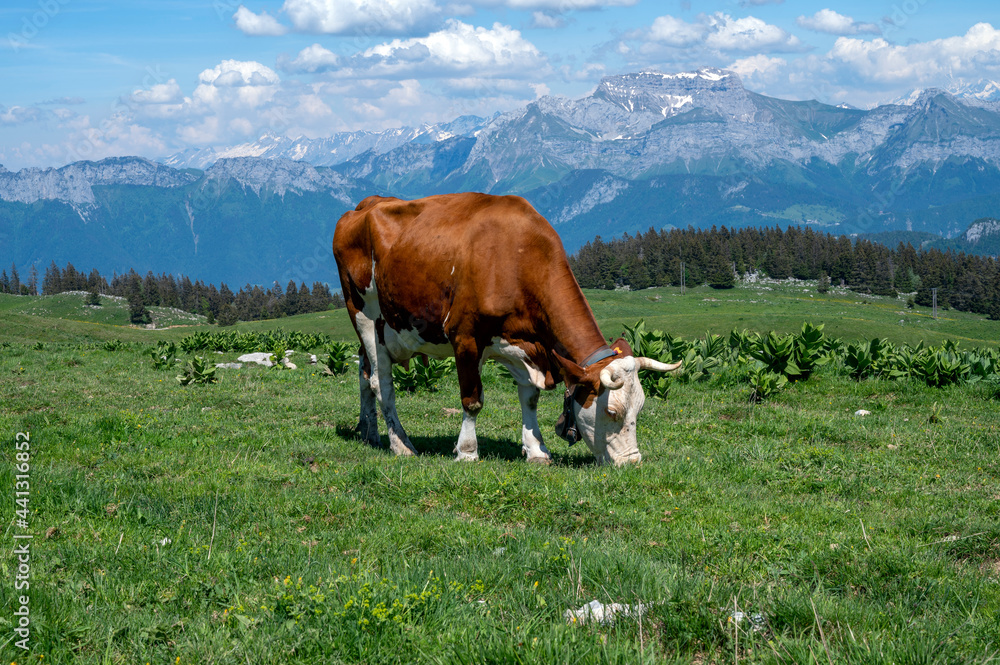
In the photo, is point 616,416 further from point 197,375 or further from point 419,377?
point 197,375

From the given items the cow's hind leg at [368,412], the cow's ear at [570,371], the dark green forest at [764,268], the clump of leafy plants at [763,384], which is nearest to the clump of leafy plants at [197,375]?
the cow's hind leg at [368,412]

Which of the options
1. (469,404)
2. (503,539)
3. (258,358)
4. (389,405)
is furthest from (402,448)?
(258,358)

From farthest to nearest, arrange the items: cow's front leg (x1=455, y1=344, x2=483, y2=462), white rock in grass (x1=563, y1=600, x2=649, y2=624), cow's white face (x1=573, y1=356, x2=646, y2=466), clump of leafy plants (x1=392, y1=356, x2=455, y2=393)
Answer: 1. clump of leafy plants (x1=392, y1=356, x2=455, y2=393)
2. cow's front leg (x1=455, y1=344, x2=483, y2=462)
3. cow's white face (x1=573, y1=356, x2=646, y2=466)
4. white rock in grass (x1=563, y1=600, x2=649, y2=624)

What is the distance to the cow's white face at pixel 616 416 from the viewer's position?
949 cm

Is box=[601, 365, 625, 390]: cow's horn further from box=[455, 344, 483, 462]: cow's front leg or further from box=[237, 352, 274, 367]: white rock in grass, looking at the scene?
box=[237, 352, 274, 367]: white rock in grass

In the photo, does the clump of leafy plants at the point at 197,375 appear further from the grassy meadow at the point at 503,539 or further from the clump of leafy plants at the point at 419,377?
the clump of leafy plants at the point at 419,377

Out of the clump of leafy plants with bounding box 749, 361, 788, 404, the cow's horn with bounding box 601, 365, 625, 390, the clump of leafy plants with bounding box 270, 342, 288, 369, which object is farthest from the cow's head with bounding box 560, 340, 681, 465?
the clump of leafy plants with bounding box 270, 342, 288, 369

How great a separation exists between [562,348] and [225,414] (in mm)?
7385

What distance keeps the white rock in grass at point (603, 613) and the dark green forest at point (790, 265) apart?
15389cm

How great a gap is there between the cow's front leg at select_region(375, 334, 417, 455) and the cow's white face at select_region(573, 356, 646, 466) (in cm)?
297

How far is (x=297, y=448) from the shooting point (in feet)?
36.6

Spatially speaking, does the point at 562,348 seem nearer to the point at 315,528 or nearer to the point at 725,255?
the point at 315,528

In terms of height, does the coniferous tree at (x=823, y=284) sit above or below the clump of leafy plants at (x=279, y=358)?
below

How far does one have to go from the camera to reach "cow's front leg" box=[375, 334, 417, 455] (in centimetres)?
1158
